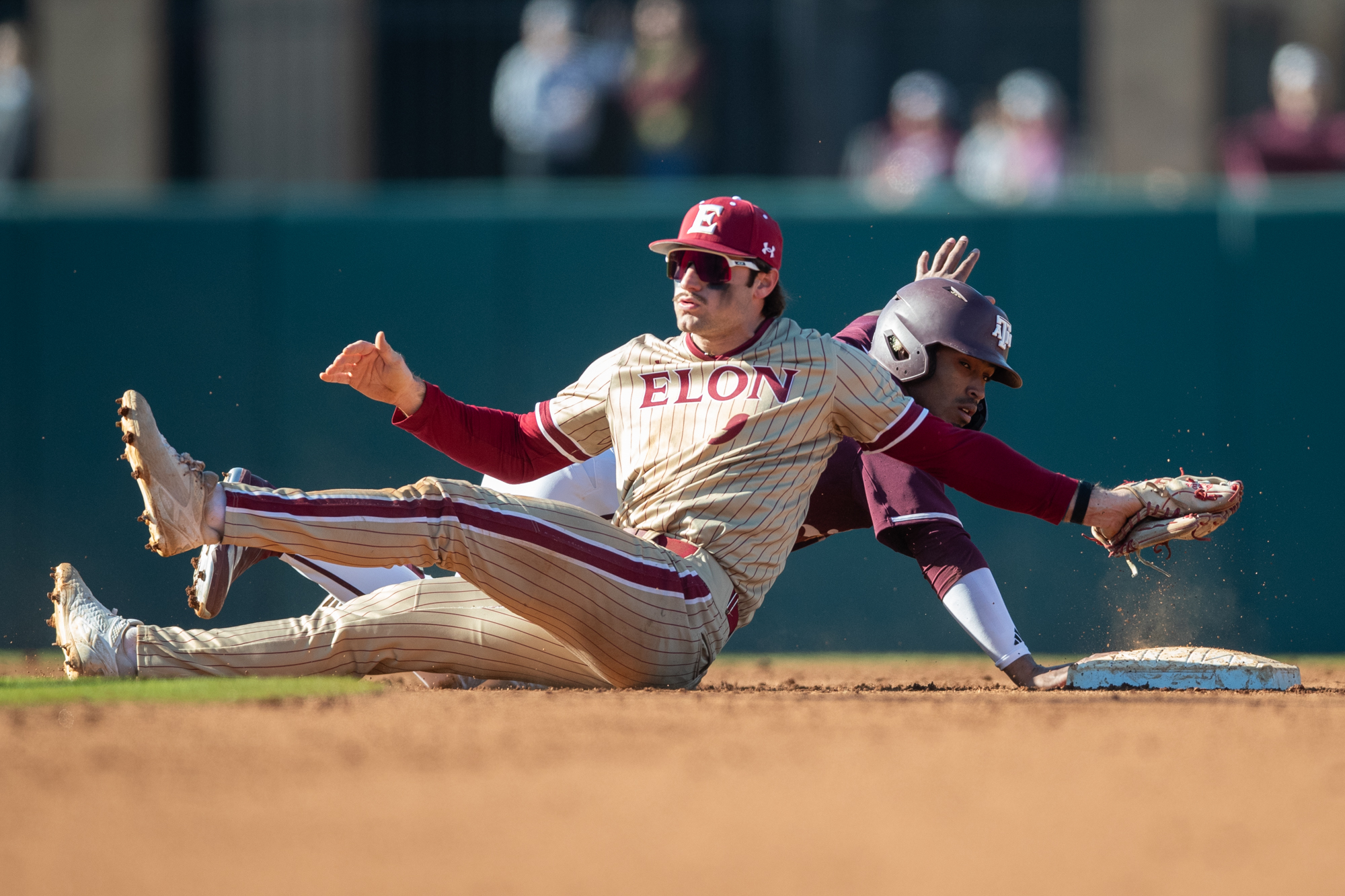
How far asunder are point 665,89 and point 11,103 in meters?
4.84

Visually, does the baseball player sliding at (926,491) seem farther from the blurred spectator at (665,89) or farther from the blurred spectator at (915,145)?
the blurred spectator at (665,89)

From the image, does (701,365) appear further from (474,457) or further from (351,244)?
(351,244)

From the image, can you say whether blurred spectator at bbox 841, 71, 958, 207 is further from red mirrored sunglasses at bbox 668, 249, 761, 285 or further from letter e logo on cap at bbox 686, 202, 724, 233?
red mirrored sunglasses at bbox 668, 249, 761, 285

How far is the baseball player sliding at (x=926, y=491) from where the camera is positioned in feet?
16.0

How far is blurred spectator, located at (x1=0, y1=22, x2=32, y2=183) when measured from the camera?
1134 centimetres

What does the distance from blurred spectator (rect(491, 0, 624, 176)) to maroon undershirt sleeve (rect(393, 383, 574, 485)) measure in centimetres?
636

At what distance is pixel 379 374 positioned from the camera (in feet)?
14.9

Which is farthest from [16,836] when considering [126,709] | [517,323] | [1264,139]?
[1264,139]

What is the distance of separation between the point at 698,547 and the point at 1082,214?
3.61 metres

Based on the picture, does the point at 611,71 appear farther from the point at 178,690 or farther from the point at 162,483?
the point at 162,483

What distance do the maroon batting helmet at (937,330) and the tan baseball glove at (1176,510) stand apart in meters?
0.67

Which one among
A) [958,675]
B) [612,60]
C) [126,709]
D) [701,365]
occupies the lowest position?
[958,675]

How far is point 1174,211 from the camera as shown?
23.7 feet

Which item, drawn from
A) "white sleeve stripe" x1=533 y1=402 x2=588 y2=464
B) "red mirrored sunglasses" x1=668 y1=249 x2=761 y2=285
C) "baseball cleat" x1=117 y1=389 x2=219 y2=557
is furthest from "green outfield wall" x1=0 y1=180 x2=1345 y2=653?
"baseball cleat" x1=117 y1=389 x2=219 y2=557
